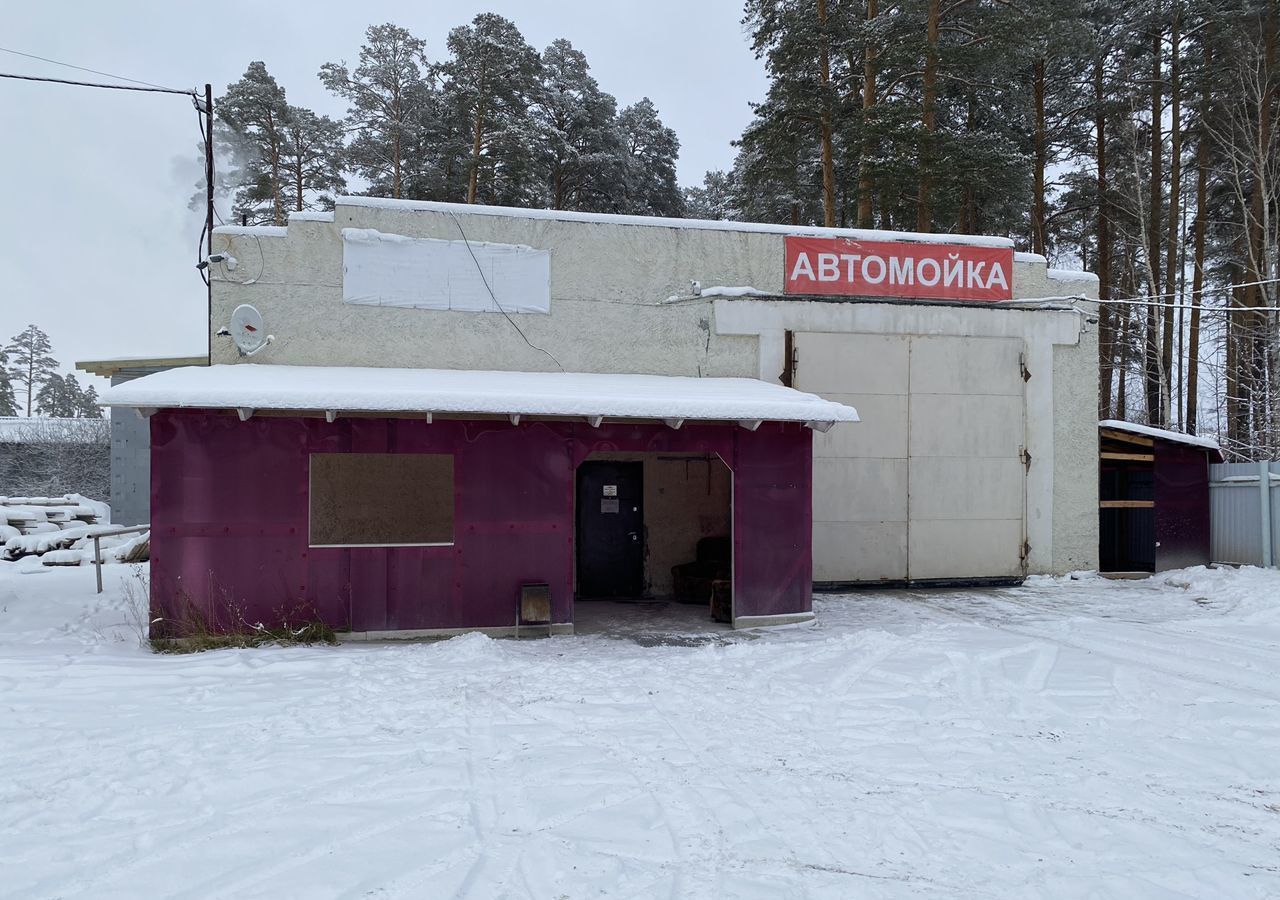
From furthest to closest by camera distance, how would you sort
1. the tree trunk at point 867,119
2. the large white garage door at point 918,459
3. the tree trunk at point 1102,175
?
the tree trunk at point 1102,175, the tree trunk at point 867,119, the large white garage door at point 918,459

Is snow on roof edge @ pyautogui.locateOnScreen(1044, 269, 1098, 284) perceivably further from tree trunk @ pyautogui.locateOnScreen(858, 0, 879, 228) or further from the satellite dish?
the satellite dish

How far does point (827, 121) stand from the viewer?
60.6ft

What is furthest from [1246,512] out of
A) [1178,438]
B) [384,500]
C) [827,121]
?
[384,500]

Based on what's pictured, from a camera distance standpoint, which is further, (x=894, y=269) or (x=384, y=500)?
(x=894, y=269)

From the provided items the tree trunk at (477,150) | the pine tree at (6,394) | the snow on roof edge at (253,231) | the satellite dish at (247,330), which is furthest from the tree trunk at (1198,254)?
the pine tree at (6,394)

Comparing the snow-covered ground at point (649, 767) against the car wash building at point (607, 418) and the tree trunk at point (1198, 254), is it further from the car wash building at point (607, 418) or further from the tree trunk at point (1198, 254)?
the tree trunk at point (1198, 254)

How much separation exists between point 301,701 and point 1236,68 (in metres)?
23.4

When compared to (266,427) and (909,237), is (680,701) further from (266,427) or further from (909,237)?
(909,237)

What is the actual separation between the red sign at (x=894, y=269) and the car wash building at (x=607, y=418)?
0.12 ft

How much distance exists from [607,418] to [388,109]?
2066cm

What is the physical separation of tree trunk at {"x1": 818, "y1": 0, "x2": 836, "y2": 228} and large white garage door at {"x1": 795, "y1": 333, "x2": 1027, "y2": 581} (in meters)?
7.53

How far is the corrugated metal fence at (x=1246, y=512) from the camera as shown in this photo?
12031mm

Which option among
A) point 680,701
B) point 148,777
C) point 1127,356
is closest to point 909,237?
point 680,701

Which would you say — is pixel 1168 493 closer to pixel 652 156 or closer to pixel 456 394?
pixel 456 394
